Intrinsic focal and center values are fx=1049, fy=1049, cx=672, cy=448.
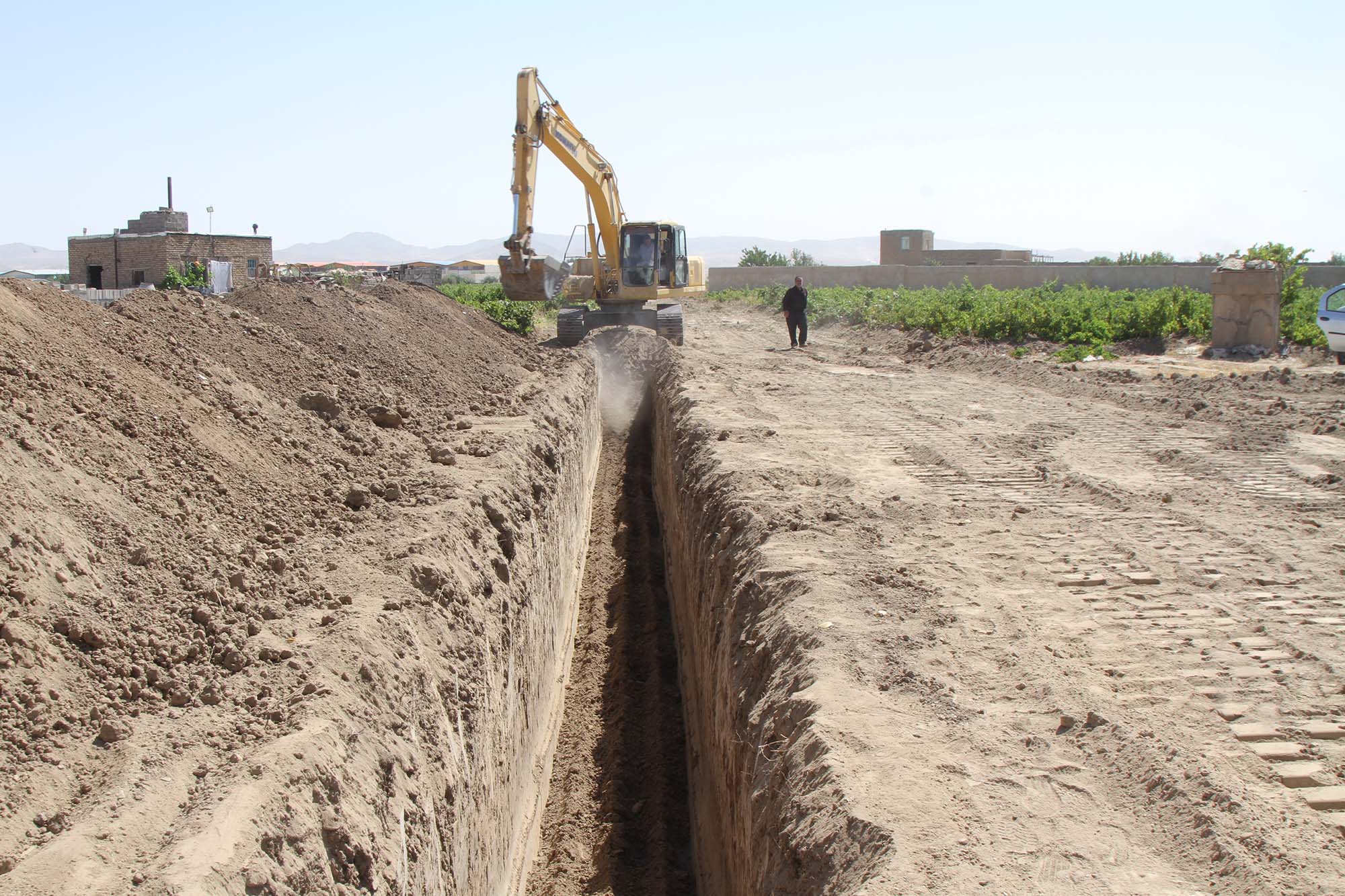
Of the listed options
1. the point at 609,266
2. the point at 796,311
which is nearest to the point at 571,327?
the point at 609,266

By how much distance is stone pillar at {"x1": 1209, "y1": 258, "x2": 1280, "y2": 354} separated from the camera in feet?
61.7

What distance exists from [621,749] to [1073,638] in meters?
3.93

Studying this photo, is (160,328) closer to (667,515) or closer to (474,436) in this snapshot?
(474,436)

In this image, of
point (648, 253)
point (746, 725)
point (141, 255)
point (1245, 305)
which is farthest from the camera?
point (141, 255)

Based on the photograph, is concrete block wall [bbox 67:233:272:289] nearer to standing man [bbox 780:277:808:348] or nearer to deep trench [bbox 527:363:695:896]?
standing man [bbox 780:277:808:348]

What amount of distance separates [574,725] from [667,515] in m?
4.18

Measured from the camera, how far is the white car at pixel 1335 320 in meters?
17.7

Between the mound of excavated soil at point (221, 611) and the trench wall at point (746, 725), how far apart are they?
1363 millimetres

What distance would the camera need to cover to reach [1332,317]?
58.2 ft

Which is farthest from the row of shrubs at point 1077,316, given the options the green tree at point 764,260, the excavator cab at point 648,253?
the green tree at point 764,260

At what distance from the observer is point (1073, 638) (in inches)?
219

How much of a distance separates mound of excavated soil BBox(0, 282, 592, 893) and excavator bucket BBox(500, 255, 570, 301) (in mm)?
8979

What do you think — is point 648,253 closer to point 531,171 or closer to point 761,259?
Result: point 531,171

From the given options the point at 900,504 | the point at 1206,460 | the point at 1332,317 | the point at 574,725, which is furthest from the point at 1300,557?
the point at 1332,317
